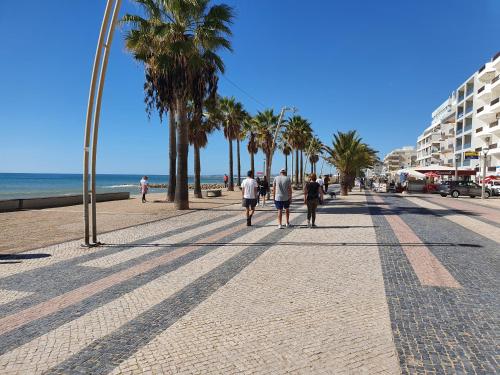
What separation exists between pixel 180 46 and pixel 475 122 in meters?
50.6

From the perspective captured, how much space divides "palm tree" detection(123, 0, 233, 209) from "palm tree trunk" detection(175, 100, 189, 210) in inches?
5.3

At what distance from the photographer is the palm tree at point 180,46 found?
1442cm

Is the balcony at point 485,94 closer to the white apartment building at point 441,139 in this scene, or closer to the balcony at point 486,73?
the balcony at point 486,73

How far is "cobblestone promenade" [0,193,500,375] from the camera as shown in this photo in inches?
118

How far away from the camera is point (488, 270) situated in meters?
5.92

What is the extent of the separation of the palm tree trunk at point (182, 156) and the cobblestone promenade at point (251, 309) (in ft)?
27.9

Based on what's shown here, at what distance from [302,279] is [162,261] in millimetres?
2569

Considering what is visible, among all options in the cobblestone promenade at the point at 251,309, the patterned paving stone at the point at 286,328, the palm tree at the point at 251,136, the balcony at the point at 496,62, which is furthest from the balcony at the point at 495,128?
the patterned paving stone at the point at 286,328

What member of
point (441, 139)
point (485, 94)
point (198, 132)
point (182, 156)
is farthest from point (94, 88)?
point (441, 139)

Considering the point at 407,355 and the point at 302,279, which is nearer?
the point at 407,355

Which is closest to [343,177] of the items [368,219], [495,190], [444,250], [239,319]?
[495,190]

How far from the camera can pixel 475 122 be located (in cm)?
5138

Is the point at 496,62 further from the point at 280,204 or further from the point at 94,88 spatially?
the point at 94,88

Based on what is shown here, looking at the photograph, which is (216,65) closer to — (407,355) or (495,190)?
(407,355)
